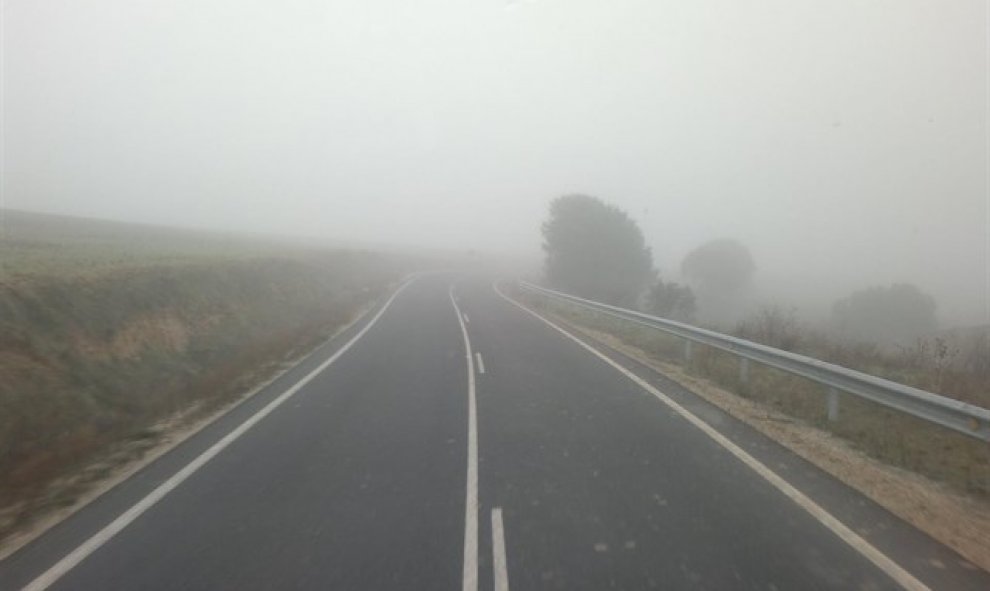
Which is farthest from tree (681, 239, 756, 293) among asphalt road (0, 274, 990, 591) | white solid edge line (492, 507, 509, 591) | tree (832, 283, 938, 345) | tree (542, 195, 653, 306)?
white solid edge line (492, 507, 509, 591)

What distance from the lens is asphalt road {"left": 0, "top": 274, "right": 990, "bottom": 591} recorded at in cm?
418

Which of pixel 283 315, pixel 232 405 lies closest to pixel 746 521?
pixel 232 405

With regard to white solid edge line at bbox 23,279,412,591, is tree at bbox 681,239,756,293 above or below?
above

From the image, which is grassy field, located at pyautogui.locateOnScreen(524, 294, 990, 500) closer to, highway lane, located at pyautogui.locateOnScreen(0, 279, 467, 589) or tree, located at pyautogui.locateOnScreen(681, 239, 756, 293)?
highway lane, located at pyautogui.locateOnScreen(0, 279, 467, 589)

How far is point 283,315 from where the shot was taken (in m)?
19.5

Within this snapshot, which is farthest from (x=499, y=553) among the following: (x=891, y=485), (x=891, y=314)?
(x=891, y=314)

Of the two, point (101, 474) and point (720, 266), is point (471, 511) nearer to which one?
point (101, 474)

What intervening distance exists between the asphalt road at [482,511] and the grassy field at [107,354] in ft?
3.68

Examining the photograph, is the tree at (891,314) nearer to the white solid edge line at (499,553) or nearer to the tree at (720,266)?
the tree at (720,266)

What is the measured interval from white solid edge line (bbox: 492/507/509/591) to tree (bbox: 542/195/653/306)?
4042cm

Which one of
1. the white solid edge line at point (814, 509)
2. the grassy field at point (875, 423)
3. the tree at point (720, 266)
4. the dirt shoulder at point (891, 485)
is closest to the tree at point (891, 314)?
the tree at point (720, 266)

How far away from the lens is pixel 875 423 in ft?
26.9

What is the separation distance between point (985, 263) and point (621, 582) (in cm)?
14014

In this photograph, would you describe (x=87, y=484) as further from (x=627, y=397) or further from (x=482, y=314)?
(x=482, y=314)
